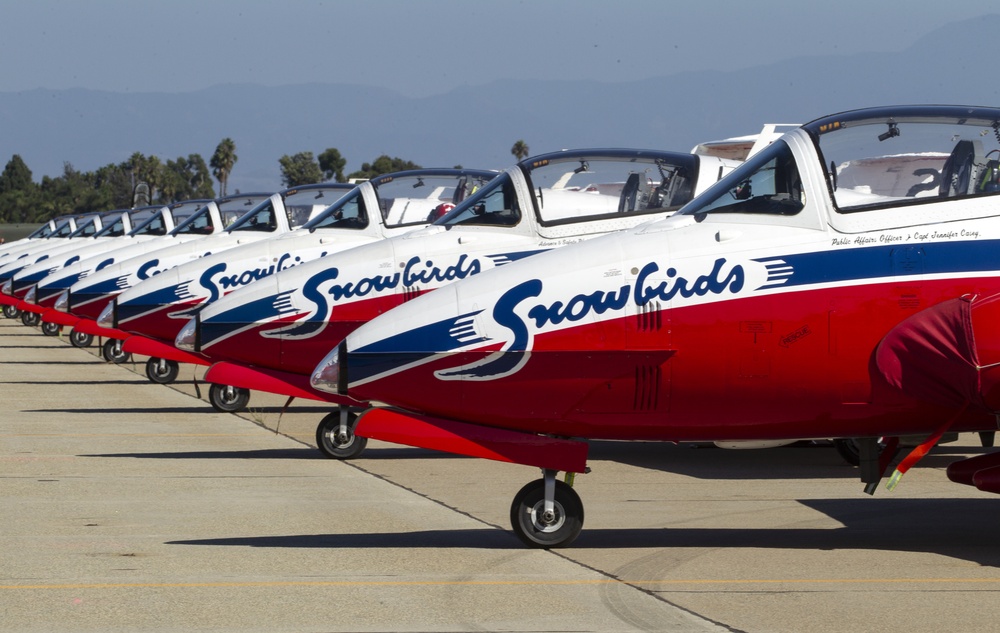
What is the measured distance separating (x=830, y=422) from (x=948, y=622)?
172 cm

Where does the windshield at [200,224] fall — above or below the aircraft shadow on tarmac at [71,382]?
above

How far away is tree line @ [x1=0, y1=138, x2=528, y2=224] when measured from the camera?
10825 cm

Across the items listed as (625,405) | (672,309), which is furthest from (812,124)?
(625,405)

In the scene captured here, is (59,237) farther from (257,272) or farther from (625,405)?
(625,405)

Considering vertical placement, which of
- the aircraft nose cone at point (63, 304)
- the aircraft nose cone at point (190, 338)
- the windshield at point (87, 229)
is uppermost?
the windshield at point (87, 229)

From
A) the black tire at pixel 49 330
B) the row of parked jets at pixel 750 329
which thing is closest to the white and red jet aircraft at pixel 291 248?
the row of parked jets at pixel 750 329

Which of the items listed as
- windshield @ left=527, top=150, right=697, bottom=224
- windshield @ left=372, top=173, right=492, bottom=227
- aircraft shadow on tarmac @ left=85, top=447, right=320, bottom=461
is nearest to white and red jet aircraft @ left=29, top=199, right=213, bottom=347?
windshield @ left=372, top=173, right=492, bottom=227

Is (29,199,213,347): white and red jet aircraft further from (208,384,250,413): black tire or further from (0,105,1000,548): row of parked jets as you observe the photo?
(0,105,1000,548): row of parked jets

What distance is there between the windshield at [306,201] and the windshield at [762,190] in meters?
9.98

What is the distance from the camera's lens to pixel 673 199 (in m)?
13.0

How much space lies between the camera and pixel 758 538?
8.96m

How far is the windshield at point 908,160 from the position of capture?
27.6 ft

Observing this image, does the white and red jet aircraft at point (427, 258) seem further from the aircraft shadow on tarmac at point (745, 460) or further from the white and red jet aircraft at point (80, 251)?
the white and red jet aircraft at point (80, 251)

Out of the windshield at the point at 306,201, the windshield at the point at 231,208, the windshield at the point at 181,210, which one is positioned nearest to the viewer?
the windshield at the point at 306,201
